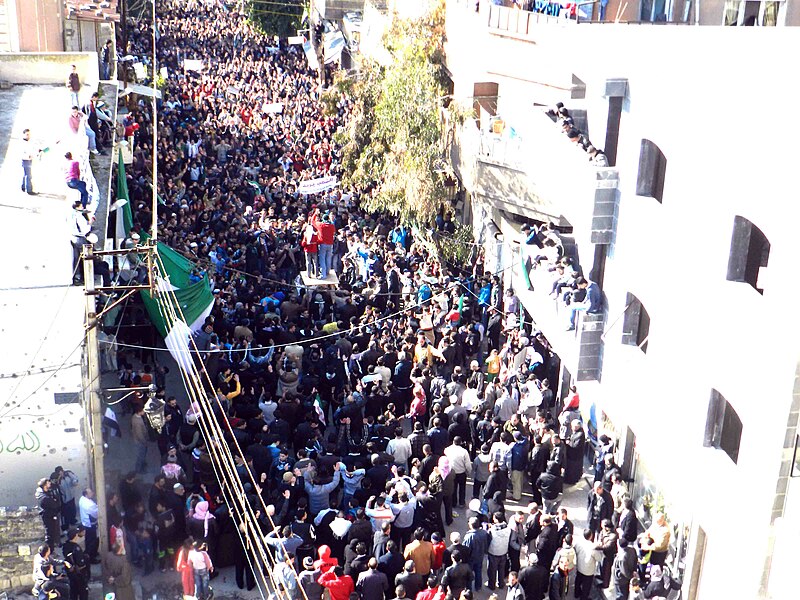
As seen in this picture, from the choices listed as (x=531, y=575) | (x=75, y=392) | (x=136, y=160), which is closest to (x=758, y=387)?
(x=531, y=575)

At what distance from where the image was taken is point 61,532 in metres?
16.6

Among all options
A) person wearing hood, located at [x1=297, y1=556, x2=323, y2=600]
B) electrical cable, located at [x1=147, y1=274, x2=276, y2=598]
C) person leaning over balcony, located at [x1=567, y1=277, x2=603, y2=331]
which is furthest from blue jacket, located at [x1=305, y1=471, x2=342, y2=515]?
person leaning over balcony, located at [x1=567, y1=277, x2=603, y2=331]

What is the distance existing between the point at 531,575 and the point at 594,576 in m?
1.51

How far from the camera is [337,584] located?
14.1m

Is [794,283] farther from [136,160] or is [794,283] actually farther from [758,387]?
[136,160]

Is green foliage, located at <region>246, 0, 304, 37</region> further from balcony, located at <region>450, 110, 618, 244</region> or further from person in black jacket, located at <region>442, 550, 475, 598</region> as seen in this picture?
person in black jacket, located at <region>442, 550, 475, 598</region>

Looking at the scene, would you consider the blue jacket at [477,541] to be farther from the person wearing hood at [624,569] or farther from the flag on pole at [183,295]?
the flag on pole at [183,295]

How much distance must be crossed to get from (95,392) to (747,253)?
30.2ft

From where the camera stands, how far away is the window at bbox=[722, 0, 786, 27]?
22.5 meters

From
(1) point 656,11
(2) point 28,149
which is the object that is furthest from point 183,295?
(1) point 656,11

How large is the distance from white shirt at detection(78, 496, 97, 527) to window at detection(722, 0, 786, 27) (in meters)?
15.9

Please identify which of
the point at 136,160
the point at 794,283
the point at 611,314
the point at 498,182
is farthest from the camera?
the point at 136,160

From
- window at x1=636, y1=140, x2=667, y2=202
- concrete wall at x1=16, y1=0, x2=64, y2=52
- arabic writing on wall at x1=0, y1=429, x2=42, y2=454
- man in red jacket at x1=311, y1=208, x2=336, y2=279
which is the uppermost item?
concrete wall at x1=16, y1=0, x2=64, y2=52

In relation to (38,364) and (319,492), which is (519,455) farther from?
(38,364)
